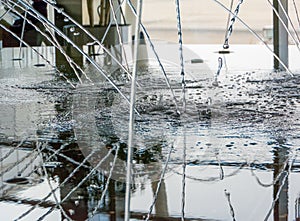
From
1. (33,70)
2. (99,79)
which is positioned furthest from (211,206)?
(33,70)

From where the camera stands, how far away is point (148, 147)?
3.65 ft

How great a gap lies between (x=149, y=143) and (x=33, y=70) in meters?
1.35

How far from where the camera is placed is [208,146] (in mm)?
1112

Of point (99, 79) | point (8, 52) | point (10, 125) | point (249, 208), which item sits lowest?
point (249, 208)

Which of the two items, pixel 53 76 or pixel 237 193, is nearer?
pixel 237 193

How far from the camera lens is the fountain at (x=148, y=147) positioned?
0.80 m

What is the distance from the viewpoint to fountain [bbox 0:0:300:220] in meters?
0.80

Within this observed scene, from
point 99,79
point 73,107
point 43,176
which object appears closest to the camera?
point 43,176

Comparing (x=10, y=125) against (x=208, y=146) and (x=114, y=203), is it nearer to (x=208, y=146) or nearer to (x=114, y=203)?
(x=208, y=146)

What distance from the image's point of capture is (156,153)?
1080 mm

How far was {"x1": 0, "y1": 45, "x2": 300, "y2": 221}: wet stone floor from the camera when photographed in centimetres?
81

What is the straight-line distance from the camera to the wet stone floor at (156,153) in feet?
2.64

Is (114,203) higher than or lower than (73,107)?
lower

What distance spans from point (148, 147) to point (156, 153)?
1.4 inches
